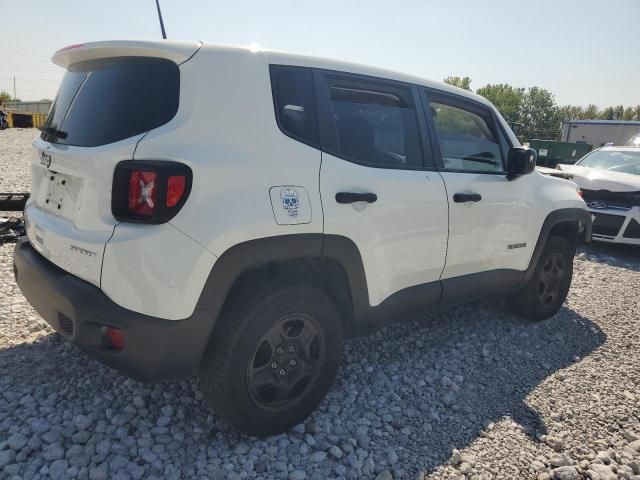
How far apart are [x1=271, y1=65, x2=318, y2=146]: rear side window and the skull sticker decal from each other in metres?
0.29

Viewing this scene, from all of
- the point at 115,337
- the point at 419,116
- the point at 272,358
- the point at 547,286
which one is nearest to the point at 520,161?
the point at 419,116

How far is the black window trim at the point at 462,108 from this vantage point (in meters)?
3.10

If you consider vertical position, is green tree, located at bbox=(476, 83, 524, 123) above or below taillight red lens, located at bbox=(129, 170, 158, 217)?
above

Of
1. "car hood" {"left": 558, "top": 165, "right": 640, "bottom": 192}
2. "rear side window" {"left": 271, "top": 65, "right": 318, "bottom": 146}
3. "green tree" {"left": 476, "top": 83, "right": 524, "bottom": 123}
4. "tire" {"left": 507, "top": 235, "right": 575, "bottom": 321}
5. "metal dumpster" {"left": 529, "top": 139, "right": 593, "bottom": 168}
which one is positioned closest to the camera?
"rear side window" {"left": 271, "top": 65, "right": 318, "bottom": 146}

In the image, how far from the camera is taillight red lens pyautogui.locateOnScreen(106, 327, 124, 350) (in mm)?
1994

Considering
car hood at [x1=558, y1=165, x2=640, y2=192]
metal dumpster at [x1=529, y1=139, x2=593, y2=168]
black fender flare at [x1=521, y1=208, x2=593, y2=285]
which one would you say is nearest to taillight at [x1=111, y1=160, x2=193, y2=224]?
black fender flare at [x1=521, y1=208, x2=593, y2=285]

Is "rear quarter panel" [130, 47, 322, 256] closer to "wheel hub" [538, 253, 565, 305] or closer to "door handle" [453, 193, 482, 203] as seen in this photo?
"door handle" [453, 193, 482, 203]

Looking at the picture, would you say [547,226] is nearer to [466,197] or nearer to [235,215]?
[466,197]

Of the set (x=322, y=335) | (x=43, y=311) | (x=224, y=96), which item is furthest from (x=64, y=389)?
(x=224, y=96)

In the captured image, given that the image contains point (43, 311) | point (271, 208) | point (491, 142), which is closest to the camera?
point (271, 208)

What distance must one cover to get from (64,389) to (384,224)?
208 cm

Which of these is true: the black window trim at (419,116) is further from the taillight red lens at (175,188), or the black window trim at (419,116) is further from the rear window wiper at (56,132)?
the rear window wiper at (56,132)

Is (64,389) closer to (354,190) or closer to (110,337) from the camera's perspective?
(110,337)

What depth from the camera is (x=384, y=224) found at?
2.67 meters
